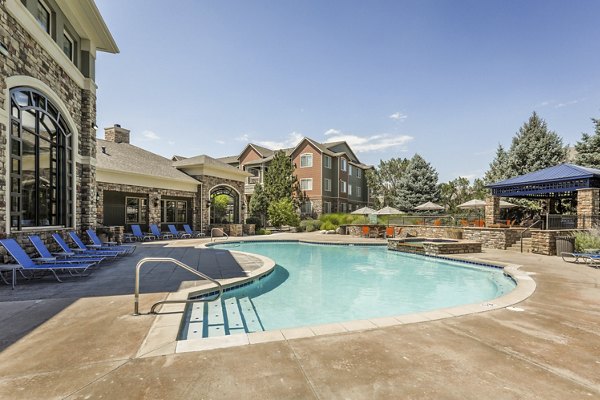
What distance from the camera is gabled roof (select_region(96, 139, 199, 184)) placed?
18144 mm

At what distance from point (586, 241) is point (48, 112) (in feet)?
66.7

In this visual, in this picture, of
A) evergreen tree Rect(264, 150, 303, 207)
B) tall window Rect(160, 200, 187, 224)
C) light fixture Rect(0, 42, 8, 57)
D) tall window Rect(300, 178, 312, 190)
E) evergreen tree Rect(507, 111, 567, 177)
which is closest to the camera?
light fixture Rect(0, 42, 8, 57)

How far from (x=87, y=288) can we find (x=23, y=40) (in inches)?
282

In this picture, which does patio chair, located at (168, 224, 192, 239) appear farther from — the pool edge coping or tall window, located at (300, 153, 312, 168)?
tall window, located at (300, 153, 312, 168)

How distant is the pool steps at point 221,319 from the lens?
5020mm

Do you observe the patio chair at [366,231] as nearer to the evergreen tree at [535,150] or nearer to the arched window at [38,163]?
the evergreen tree at [535,150]

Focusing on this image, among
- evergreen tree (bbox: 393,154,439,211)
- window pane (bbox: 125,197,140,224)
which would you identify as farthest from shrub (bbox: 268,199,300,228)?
evergreen tree (bbox: 393,154,439,211)

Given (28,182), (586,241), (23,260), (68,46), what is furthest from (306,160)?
(23,260)

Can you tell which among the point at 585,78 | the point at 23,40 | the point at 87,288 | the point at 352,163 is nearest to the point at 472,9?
the point at 585,78

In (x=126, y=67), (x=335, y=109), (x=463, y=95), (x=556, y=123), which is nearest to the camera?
(x=126, y=67)

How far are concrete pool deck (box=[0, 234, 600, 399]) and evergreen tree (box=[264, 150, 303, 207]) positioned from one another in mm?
24560

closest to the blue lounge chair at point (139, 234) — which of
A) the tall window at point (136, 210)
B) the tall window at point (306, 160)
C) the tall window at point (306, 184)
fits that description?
the tall window at point (136, 210)

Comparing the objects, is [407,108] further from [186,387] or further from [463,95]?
[186,387]

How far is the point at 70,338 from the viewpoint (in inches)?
152
